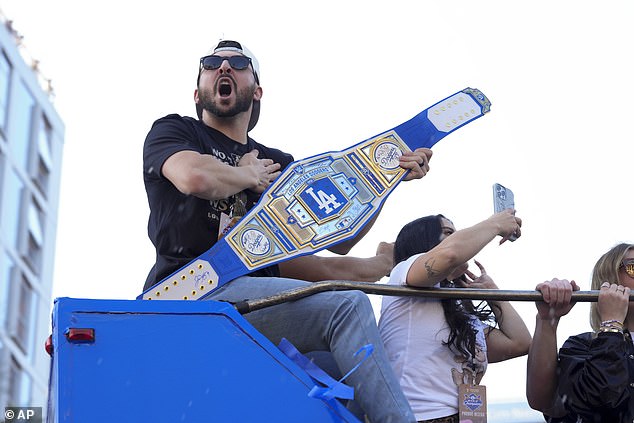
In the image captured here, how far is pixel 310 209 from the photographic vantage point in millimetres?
3822

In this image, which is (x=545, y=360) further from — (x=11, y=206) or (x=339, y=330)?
(x=11, y=206)

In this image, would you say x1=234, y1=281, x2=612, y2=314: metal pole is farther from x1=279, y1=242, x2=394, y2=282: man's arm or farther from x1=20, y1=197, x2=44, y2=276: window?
x1=20, y1=197, x2=44, y2=276: window

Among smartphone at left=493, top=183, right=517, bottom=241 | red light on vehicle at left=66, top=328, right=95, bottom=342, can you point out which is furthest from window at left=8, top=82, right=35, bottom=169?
red light on vehicle at left=66, top=328, right=95, bottom=342

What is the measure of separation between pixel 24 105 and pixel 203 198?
41.4 meters

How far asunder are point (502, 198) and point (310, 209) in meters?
0.71

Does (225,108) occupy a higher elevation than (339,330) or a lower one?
higher

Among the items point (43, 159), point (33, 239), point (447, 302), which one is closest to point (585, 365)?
point (447, 302)

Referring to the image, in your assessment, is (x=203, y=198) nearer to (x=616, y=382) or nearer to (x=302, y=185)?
(x=302, y=185)

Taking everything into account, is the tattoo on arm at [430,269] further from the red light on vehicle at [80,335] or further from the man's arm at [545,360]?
the red light on vehicle at [80,335]

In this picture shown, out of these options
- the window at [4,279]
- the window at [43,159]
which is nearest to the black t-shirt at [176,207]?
the window at [4,279]

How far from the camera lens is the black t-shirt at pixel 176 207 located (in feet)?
12.3

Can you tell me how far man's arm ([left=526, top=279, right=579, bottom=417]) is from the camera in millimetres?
3745

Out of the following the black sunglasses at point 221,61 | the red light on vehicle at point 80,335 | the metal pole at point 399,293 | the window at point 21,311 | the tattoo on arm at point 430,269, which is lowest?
the window at point 21,311

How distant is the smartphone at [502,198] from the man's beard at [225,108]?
1.01m
